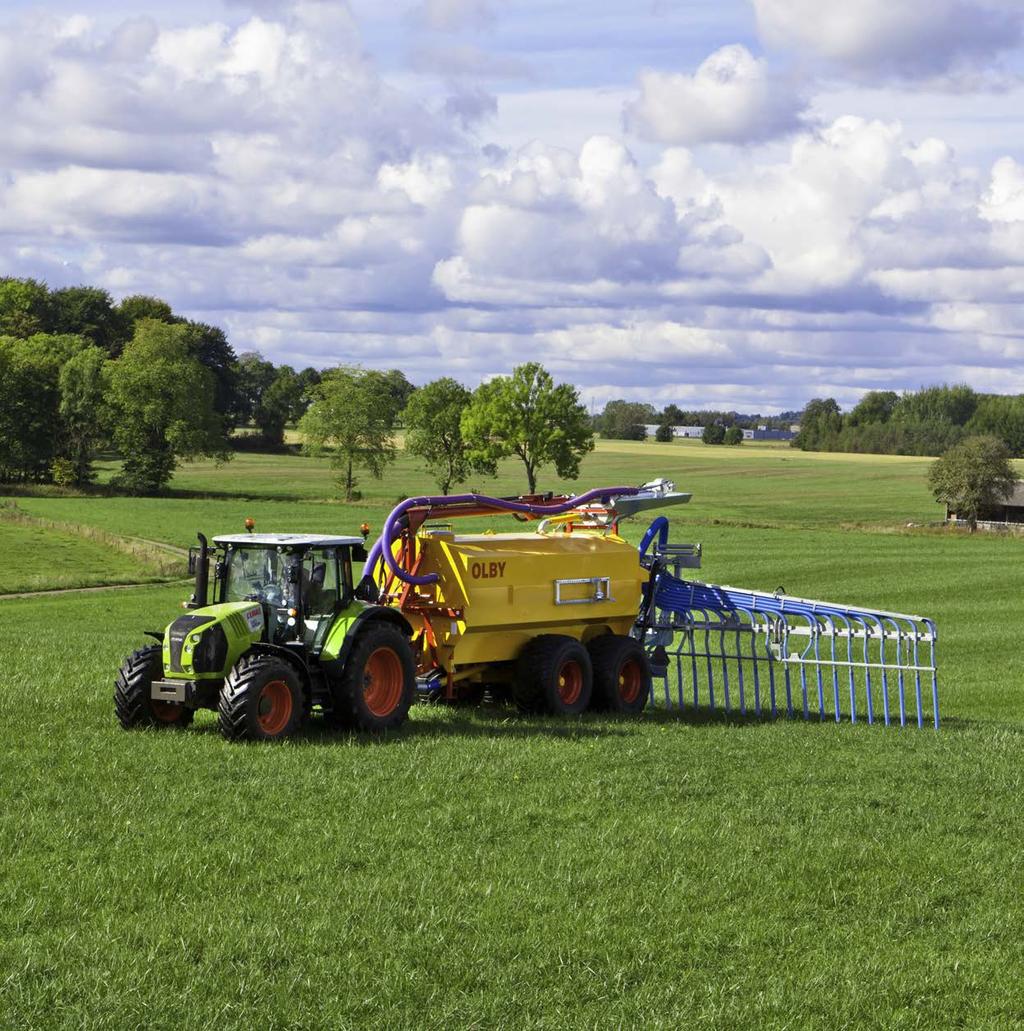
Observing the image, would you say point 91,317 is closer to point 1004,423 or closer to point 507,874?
point 1004,423

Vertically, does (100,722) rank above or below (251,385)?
below

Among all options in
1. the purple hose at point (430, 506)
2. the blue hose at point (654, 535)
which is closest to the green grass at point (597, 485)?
the blue hose at point (654, 535)

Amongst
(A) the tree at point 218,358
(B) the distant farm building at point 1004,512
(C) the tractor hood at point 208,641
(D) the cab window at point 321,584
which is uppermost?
(A) the tree at point 218,358

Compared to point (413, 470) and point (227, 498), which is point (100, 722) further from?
point (413, 470)

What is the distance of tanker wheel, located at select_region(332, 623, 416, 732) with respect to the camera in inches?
618

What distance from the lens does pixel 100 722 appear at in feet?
51.8

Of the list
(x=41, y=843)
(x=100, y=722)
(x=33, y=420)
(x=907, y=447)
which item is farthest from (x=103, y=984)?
(x=907, y=447)

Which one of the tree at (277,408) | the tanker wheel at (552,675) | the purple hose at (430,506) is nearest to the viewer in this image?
the purple hose at (430,506)

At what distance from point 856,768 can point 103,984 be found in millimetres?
8820

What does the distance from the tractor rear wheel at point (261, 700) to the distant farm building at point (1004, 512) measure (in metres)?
76.0

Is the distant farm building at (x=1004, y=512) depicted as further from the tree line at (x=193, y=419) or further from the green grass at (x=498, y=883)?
the green grass at (x=498, y=883)

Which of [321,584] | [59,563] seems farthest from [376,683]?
[59,563]

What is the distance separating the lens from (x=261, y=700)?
15.0 meters

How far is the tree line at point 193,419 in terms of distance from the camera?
3851 inches
